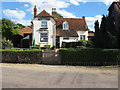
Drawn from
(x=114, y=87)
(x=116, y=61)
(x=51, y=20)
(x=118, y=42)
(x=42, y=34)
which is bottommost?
(x=114, y=87)

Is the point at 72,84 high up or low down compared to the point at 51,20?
down

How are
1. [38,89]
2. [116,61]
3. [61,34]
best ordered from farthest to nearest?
[61,34]
[116,61]
[38,89]

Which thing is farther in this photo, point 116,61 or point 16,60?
point 16,60

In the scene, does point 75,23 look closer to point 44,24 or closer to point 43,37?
point 44,24

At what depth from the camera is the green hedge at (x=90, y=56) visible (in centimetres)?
1016

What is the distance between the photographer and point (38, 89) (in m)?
5.27

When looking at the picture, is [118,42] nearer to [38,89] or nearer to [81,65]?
[81,65]

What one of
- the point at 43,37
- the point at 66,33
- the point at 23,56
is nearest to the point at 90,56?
the point at 23,56

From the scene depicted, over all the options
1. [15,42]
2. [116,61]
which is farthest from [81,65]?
[15,42]

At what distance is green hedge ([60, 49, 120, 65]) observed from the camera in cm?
1016

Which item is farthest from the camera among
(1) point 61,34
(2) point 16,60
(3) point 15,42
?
(3) point 15,42

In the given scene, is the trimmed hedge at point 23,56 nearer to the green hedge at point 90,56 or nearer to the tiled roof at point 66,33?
the green hedge at point 90,56

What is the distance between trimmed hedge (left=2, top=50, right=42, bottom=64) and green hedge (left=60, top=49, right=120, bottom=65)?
2277mm

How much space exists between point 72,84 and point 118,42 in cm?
816
